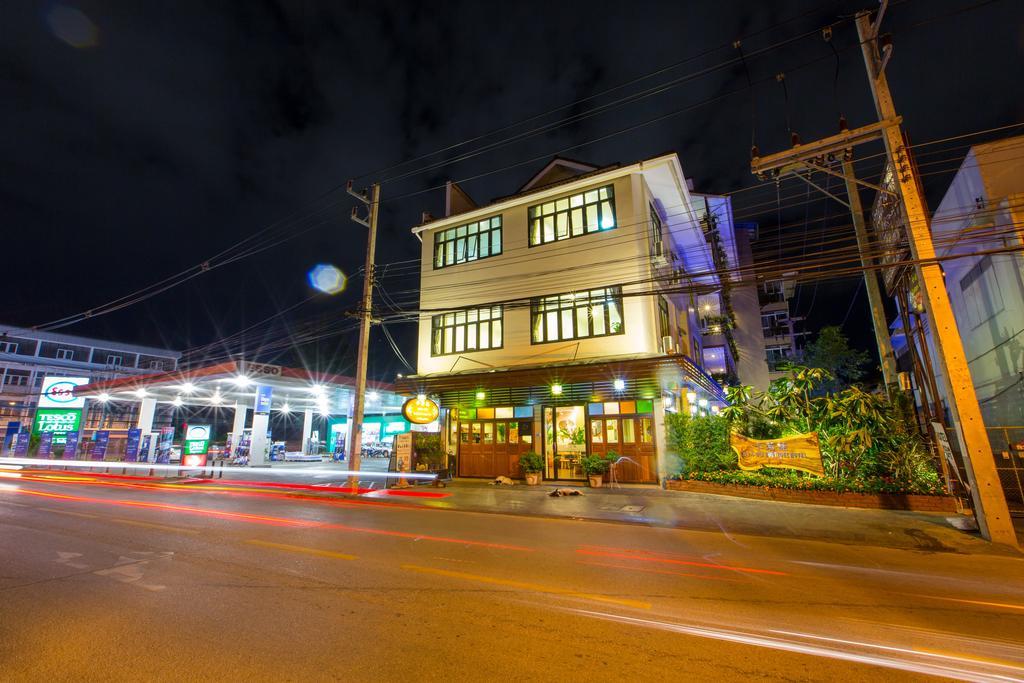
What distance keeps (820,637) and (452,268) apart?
741 inches

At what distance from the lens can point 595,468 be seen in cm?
1645

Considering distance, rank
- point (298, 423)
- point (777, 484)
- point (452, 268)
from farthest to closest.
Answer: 1. point (298, 423)
2. point (452, 268)
3. point (777, 484)

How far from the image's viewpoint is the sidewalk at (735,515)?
8.91 meters

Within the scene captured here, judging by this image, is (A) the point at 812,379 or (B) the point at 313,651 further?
(A) the point at 812,379

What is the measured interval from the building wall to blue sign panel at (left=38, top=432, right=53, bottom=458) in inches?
1265

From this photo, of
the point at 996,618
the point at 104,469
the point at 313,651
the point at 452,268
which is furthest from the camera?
the point at 104,469

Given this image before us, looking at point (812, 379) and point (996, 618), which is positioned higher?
point (812, 379)

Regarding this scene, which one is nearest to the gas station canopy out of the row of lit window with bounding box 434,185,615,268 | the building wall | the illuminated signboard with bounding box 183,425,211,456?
the illuminated signboard with bounding box 183,425,211,456

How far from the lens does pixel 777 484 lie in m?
13.2

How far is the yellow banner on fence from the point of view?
13.1m

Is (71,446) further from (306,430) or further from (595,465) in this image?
(595,465)

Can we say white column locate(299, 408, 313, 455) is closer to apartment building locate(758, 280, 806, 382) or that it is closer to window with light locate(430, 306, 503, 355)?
window with light locate(430, 306, 503, 355)

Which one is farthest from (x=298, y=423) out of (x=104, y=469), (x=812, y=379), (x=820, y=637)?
(x=820, y=637)

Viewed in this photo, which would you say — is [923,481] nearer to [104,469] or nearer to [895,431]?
[895,431]
